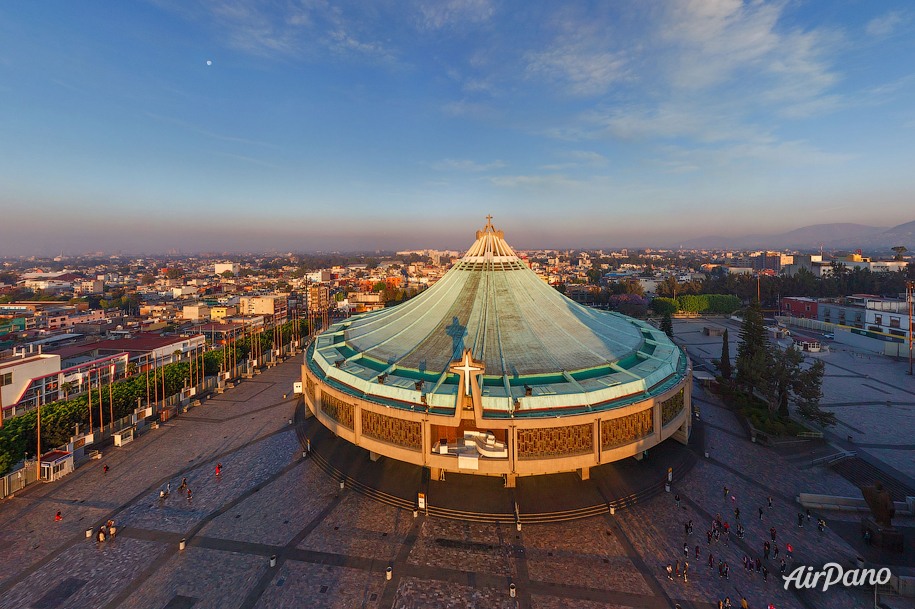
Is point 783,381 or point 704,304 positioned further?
point 704,304

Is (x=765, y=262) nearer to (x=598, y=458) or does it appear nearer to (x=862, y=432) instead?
(x=862, y=432)

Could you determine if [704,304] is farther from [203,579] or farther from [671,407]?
[203,579]

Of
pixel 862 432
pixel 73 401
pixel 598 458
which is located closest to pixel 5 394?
pixel 73 401

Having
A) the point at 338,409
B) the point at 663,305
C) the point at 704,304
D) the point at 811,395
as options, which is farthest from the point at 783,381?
the point at 704,304

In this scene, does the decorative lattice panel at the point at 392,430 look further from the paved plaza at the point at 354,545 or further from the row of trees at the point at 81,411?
the row of trees at the point at 81,411

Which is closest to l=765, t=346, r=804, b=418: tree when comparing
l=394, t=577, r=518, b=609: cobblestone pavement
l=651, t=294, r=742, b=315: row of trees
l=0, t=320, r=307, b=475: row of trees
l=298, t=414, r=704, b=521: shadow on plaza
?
l=298, t=414, r=704, b=521: shadow on plaza

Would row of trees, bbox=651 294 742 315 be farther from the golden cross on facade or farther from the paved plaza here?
the golden cross on facade
